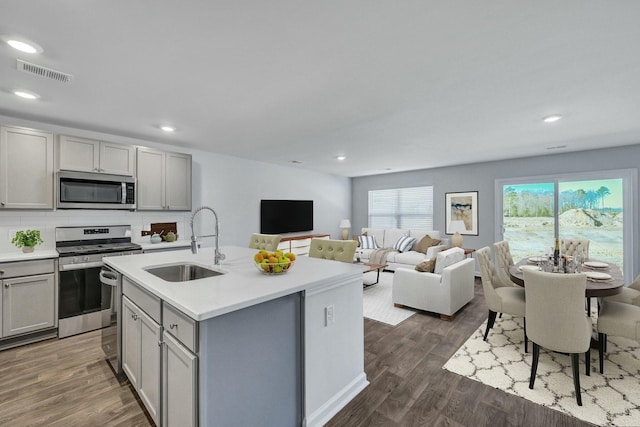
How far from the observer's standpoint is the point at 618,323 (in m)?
2.31

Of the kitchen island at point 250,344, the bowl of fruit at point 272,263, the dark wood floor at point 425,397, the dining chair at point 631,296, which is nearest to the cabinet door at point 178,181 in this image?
the kitchen island at point 250,344

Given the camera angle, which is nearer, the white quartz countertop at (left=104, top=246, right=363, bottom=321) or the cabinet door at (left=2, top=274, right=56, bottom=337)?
the white quartz countertop at (left=104, top=246, right=363, bottom=321)

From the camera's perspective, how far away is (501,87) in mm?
2426

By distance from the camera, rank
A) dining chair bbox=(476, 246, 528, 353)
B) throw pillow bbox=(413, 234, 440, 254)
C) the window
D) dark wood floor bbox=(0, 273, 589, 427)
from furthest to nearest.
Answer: the window
throw pillow bbox=(413, 234, 440, 254)
dining chair bbox=(476, 246, 528, 353)
dark wood floor bbox=(0, 273, 589, 427)

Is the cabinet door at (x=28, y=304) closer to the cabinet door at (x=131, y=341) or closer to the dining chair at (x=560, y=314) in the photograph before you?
the cabinet door at (x=131, y=341)

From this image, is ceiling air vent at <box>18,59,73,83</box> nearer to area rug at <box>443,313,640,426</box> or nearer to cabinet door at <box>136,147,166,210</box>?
cabinet door at <box>136,147,166,210</box>

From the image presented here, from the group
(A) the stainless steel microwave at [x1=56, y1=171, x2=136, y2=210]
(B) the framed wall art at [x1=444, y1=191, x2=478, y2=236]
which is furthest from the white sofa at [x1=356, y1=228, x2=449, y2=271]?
(A) the stainless steel microwave at [x1=56, y1=171, x2=136, y2=210]

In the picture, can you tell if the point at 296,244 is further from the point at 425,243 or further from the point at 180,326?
the point at 180,326

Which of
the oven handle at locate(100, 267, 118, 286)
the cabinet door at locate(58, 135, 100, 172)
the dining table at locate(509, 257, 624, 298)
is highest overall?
the cabinet door at locate(58, 135, 100, 172)

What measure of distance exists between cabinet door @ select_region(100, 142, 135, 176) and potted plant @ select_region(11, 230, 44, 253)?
1.00m

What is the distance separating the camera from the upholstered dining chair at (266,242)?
374 centimetres

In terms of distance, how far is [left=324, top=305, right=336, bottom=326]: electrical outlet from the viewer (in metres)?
1.87

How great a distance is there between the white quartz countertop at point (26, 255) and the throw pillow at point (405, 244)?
5920 mm

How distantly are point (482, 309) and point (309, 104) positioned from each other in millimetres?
3649
